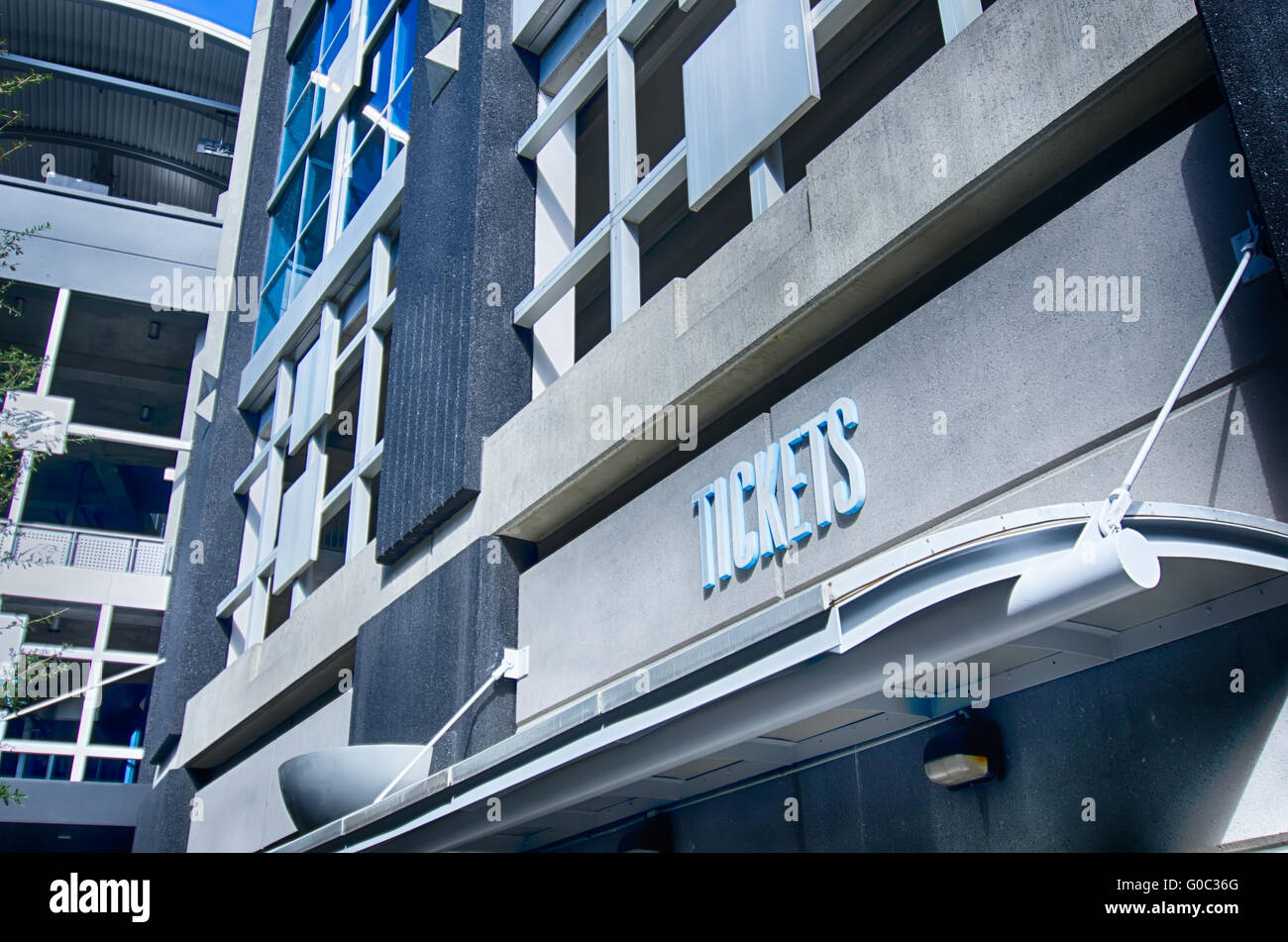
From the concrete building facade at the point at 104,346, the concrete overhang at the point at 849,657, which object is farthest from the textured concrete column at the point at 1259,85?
the concrete building facade at the point at 104,346

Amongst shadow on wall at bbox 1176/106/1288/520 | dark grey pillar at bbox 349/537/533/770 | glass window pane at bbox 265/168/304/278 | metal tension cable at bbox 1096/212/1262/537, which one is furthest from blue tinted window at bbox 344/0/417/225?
metal tension cable at bbox 1096/212/1262/537

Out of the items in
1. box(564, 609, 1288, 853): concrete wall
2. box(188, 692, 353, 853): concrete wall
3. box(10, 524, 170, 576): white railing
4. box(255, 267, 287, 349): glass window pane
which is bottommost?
box(564, 609, 1288, 853): concrete wall

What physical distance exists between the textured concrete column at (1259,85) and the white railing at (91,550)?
23394 mm

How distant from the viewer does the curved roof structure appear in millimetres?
30016

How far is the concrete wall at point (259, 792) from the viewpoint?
1217cm

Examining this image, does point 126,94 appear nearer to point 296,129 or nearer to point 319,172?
point 296,129

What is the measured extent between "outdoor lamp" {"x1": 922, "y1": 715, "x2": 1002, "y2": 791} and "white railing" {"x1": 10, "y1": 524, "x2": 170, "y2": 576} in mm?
21902

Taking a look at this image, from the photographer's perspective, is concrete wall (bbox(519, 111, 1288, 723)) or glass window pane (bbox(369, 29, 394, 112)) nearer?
concrete wall (bbox(519, 111, 1288, 723))

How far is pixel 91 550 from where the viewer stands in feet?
78.9

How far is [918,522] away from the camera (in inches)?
229

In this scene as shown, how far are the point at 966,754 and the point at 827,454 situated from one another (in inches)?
74.7

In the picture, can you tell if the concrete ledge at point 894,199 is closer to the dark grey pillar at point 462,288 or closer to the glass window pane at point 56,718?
the dark grey pillar at point 462,288

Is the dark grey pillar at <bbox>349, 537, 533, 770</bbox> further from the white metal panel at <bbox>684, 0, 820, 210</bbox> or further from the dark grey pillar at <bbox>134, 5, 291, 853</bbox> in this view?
the dark grey pillar at <bbox>134, 5, 291, 853</bbox>
